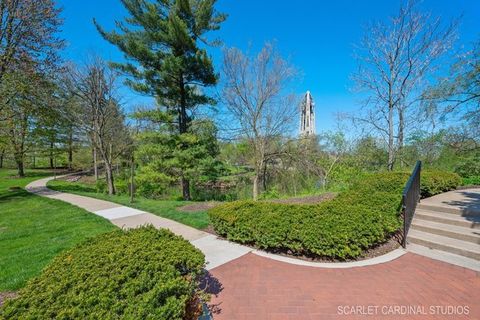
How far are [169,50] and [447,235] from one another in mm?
10919

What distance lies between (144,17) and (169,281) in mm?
10336

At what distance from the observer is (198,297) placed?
2.28 meters

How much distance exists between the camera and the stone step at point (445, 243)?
369 cm

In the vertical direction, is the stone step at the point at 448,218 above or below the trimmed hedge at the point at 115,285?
below

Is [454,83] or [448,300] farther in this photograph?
[454,83]

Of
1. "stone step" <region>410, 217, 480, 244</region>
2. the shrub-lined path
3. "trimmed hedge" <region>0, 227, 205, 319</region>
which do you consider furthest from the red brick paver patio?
"stone step" <region>410, 217, 480, 244</region>

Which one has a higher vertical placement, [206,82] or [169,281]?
[206,82]

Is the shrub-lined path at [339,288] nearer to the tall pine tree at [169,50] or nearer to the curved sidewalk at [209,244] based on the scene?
the curved sidewalk at [209,244]

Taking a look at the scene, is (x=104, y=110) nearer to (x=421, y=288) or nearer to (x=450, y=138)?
(x=421, y=288)

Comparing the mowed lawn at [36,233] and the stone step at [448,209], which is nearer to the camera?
the mowed lawn at [36,233]

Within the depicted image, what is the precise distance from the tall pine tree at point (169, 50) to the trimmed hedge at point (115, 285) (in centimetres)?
756

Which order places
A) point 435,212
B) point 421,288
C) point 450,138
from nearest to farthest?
point 421,288
point 435,212
point 450,138

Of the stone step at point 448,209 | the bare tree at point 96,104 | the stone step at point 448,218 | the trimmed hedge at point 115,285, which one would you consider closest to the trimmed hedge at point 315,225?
the stone step at point 448,218

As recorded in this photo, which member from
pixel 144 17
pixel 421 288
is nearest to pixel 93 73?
pixel 144 17
